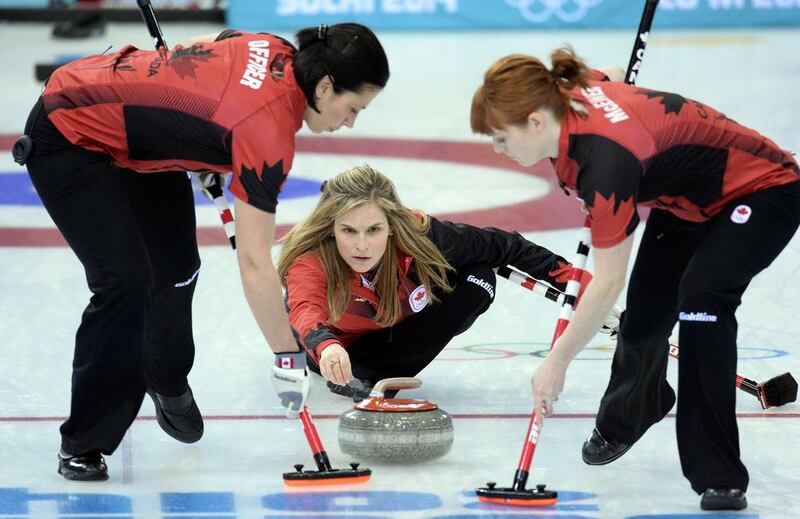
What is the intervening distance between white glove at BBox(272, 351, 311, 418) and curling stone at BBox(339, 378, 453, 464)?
28cm

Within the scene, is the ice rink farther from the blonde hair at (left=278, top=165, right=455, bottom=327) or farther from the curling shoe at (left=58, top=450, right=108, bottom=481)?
the blonde hair at (left=278, top=165, right=455, bottom=327)

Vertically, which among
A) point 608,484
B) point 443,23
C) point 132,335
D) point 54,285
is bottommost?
point 443,23

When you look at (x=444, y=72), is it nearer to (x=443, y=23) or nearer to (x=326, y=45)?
(x=443, y=23)

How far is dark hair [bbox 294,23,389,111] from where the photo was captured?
11.8 ft

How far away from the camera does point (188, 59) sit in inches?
150

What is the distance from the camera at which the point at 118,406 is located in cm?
405

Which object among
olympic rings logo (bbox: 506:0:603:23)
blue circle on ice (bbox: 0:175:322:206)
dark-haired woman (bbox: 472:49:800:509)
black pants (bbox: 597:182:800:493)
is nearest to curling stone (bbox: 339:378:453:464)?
dark-haired woman (bbox: 472:49:800:509)

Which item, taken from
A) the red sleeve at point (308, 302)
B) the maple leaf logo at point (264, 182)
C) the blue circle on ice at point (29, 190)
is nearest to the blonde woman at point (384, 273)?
the red sleeve at point (308, 302)

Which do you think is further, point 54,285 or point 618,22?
point 618,22

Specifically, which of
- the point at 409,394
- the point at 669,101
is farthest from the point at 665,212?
the point at 409,394

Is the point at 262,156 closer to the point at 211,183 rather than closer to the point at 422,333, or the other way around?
the point at 211,183

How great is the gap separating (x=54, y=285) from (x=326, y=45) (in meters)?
3.20

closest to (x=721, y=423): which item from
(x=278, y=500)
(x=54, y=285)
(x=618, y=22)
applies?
(x=278, y=500)

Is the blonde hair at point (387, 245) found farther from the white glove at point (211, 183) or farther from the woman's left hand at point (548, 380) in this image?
the woman's left hand at point (548, 380)
